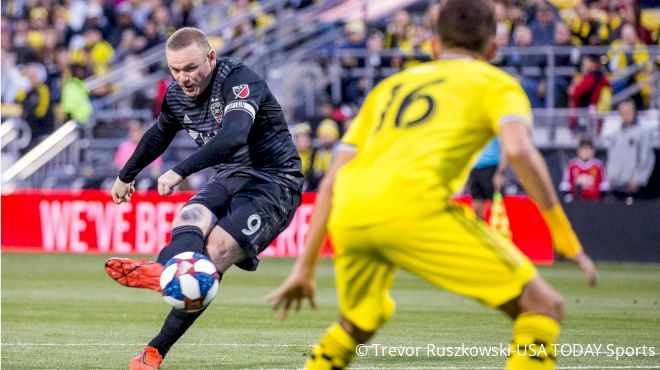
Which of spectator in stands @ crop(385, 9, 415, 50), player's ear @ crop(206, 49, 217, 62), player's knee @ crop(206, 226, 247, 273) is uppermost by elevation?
player's ear @ crop(206, 49, 217, 62)

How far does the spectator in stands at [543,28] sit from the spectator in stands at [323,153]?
12.4 feet

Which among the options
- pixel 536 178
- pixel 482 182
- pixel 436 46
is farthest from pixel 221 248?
pixel 482 182

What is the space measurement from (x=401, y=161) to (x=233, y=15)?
20626 mm

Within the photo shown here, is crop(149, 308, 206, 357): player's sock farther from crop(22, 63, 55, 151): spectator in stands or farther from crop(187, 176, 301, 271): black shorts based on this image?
crop(22, 63, 55, 151): spectator in stands

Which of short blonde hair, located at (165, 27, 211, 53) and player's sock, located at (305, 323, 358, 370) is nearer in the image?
player's sock, located at (305, 323, 358, 370)

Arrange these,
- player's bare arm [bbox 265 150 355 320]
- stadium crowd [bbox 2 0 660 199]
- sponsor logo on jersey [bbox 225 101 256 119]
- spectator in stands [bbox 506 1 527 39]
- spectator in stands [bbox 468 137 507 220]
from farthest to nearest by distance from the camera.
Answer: spectator in stands [bbox 506 1 527 39] < stadium crowd [bbox 2 0 660 199] < spectator in stands [bbox 468 137 507 220] < sponsor logo on jersey [bbox 225 101 256 119] < player's bare arm [bbox 265 150 355 320]

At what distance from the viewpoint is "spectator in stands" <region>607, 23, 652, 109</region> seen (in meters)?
20.0

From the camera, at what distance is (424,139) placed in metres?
5.12

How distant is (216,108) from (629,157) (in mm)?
11582

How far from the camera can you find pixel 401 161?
5.10 metres

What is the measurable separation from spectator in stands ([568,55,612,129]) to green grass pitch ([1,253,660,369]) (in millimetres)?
3906

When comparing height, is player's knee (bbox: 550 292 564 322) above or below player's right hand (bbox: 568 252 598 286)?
below

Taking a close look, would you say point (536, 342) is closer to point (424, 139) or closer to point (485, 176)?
point (424, 139)

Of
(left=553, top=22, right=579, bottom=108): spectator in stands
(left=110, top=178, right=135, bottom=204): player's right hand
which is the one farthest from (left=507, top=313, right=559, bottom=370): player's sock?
(left=553, top=22, right=579, bottom=108): spectator in stands
